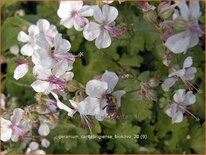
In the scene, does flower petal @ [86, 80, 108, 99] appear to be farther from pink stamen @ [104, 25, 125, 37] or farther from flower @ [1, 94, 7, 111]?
flower @ [1, 94, 7, 111]

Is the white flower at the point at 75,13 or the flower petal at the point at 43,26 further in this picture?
the flower petal at the point at 43,26

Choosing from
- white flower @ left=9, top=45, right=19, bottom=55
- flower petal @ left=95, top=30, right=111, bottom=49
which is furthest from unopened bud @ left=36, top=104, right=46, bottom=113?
white flower @ left=9, top=45, right=19, bottom=55

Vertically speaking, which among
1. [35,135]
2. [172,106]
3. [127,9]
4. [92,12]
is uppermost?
[92,12]

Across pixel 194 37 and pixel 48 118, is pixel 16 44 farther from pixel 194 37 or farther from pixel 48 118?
pixel 194 37

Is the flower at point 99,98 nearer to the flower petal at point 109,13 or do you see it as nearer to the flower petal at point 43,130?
the flower petal at point 109,13

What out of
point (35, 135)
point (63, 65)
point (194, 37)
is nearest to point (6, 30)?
point (35, 135)

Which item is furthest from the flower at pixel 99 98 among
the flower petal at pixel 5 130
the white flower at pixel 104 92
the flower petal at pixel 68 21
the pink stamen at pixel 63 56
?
the flower petal at pixel 5 130

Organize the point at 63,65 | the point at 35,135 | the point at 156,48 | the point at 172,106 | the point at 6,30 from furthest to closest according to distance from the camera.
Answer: the point at 6,30 < the point at 35,135 < the point at 156,48 < the point at 172,106 < the point at 63,65
